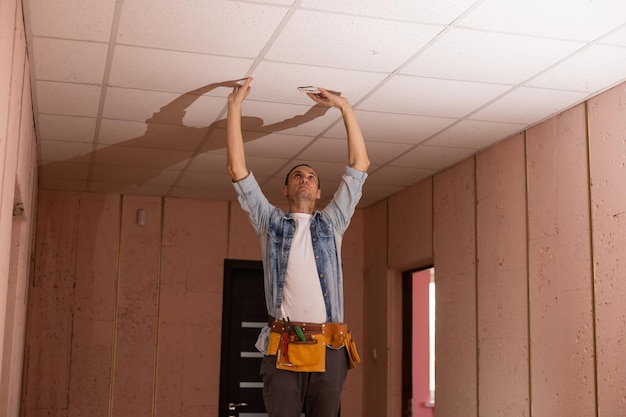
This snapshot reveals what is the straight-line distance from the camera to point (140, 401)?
7.28 m

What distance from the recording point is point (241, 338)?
7.61 metres

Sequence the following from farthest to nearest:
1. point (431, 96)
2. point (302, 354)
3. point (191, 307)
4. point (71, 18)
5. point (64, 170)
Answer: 1. point (191, 307)
2. point (64, 170)
3. point (431, 96)
4. point (71, 18)
5. point (302, 354)

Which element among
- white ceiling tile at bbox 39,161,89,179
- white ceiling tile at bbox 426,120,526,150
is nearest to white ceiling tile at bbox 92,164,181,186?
white ceiling tile at bbox 39,161,89,179

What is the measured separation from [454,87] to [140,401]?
433cm

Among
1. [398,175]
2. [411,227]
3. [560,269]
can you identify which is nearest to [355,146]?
[560,269]

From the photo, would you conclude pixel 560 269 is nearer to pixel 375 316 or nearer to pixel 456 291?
pixel 456 291

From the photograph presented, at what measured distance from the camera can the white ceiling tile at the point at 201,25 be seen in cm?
348

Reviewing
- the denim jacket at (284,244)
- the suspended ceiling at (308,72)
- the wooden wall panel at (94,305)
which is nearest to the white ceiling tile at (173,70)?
the suspended ceiling at (308,72)

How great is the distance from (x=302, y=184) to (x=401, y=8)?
33.2 inches

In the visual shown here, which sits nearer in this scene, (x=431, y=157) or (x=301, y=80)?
(x=301, y=80)

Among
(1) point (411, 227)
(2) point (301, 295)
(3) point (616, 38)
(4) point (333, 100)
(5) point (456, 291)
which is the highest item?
(3) point (616, 38)

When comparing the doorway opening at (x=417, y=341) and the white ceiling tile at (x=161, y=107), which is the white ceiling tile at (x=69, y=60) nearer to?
the white ceiling tile at (x=161, y=107)

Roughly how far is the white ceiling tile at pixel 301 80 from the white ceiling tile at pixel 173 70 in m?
0.14

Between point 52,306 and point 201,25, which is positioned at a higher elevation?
point 201,25
